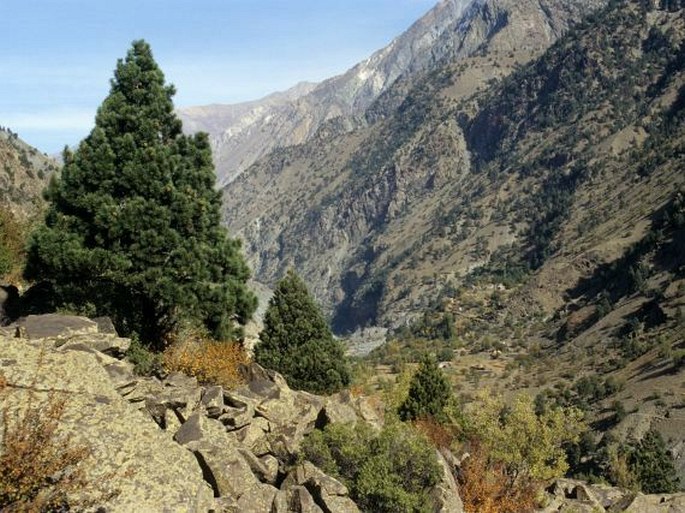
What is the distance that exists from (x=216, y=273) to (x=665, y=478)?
42.0m

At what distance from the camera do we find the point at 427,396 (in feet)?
109

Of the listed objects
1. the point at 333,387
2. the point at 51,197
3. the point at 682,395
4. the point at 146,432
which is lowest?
the point at 682,395

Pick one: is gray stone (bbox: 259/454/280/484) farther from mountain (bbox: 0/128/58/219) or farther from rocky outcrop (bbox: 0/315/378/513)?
mountain (bbox: 0/128/58/219)

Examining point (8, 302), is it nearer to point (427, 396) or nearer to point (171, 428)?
point (171, 428)

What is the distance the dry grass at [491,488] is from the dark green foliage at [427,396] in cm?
461

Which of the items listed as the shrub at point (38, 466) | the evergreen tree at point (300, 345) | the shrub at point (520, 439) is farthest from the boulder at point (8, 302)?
the shrub at point (520, 439)

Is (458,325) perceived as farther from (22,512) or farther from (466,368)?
(22,512)

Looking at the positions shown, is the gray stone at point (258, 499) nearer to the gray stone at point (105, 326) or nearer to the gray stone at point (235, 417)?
the gray stone at point (235, 417)

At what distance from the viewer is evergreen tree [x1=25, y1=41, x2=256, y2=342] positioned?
76.3ft

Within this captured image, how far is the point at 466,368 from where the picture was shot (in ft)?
408

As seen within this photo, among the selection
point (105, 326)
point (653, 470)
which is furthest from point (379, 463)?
point (653, 470)

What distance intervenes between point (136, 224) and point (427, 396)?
18000 mm

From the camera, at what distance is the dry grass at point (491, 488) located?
2295 cm

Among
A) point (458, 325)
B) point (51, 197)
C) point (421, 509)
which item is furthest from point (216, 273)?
point (458, 325)
